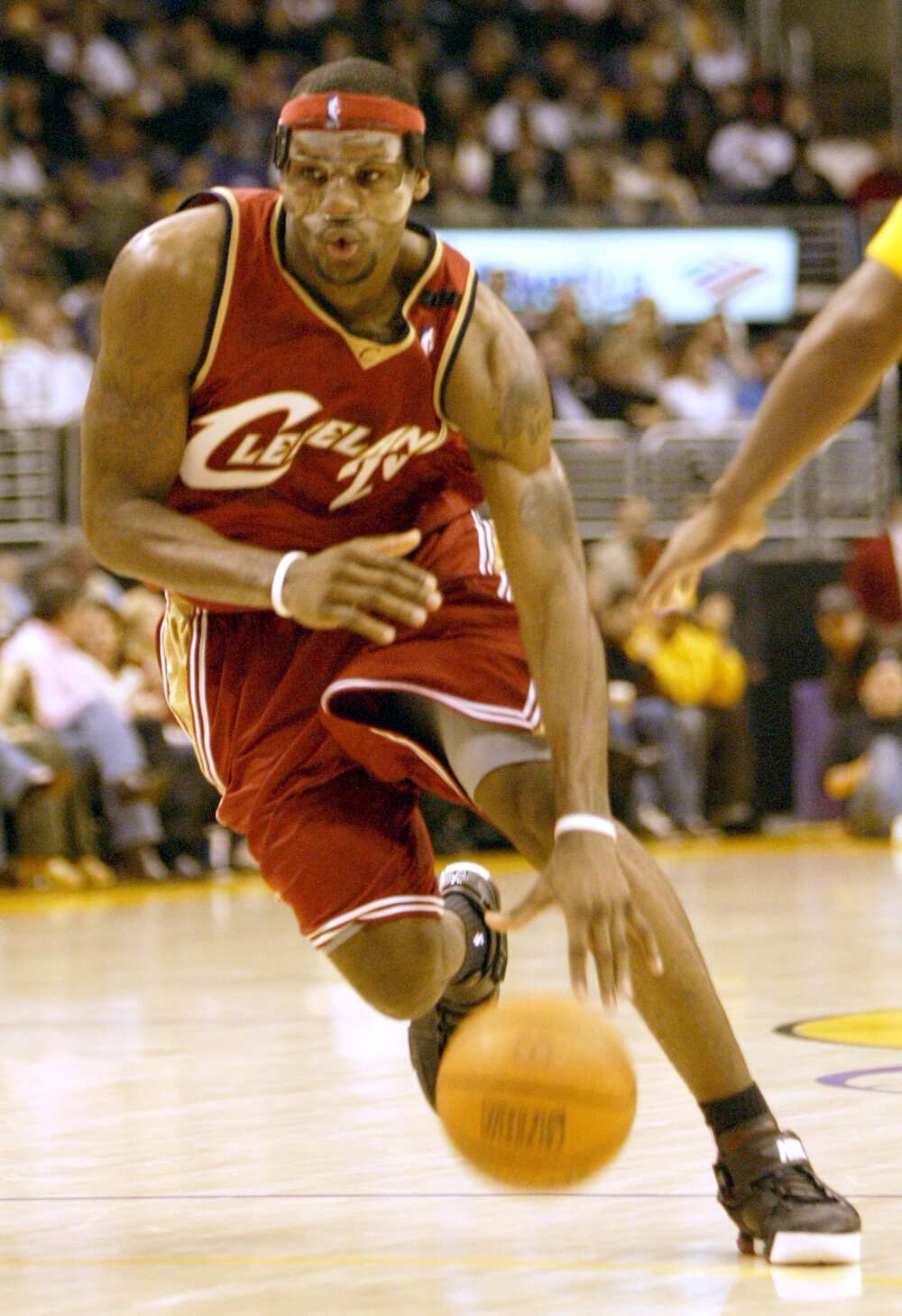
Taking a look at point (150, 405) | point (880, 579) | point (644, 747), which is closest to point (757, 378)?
point (880, 579)

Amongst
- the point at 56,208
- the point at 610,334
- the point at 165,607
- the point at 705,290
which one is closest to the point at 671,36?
the point at 705,290

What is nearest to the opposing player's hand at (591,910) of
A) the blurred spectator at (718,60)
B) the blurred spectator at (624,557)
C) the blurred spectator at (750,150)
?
the blurred spectator at (624,557)

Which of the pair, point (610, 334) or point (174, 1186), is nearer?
point (174, 1186)

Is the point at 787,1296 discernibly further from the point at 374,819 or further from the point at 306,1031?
the point at 306,1031

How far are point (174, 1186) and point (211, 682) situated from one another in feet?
3.06

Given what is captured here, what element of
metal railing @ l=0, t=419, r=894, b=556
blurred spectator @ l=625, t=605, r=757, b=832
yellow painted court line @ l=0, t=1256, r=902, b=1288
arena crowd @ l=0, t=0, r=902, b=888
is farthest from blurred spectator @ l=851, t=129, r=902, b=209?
yellow painted court line @ l=0, t=1256, r=902, b=1288

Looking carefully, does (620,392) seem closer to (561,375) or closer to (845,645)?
(561,375)

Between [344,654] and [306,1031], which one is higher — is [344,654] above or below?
above

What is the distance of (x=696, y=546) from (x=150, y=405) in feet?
4.11

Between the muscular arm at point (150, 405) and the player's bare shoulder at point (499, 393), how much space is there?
46cm

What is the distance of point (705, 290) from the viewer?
58.1ft

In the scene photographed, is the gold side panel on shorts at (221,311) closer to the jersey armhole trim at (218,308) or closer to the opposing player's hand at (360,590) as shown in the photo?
the jersey armhole trim at (218,308)

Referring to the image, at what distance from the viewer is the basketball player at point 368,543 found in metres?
3.82

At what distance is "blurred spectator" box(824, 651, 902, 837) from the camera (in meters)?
13.5
